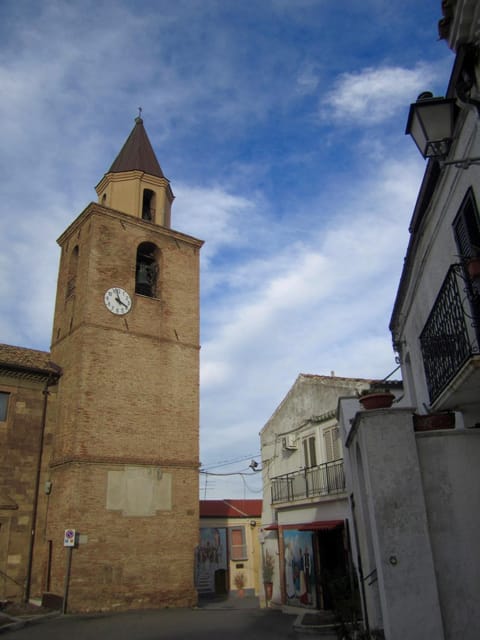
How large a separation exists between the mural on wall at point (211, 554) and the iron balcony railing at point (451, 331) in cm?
2914

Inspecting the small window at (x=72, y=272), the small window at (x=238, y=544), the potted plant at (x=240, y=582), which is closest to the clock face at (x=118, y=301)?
the small window at (x=72, y=272)

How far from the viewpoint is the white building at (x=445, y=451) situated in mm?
5789

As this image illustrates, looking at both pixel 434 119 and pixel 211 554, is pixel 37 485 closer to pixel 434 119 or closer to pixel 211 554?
pixel 434 119

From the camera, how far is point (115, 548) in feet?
56.2

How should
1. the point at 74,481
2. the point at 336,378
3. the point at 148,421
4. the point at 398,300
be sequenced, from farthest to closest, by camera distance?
the point at 148,421
the point at 336,378
the point at 74,481
the point at 398,300

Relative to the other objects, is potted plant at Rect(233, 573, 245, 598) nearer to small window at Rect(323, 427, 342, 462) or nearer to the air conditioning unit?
the air conditioning unit

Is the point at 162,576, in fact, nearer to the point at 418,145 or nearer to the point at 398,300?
the point at 398,300

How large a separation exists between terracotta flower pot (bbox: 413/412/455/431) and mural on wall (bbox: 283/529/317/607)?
11.7 m

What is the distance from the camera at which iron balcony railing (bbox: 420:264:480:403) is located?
19.0 feet

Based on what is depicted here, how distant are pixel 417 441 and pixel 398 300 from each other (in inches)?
192

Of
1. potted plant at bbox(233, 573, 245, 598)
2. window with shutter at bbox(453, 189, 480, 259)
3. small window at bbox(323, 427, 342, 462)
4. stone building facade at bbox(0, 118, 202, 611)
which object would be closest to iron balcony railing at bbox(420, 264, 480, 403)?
window with shutter at bbox(453, 189, 480, 259)

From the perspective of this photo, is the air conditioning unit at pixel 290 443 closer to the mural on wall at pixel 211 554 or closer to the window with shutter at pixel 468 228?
the window with shutter at pixel 468 228

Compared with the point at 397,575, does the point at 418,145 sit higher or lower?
higher

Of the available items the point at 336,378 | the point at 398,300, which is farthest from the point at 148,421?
the point at 398,300
